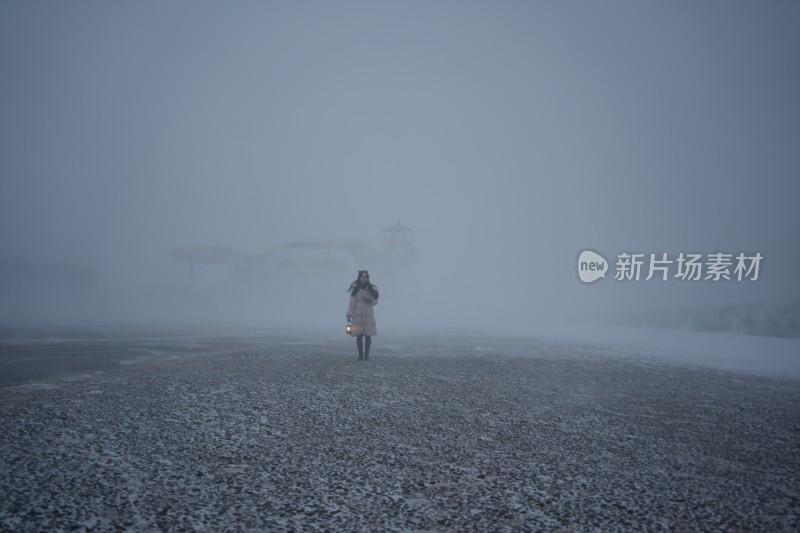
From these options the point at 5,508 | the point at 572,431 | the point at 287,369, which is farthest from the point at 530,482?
the point at 287,369

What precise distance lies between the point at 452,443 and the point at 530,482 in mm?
1505

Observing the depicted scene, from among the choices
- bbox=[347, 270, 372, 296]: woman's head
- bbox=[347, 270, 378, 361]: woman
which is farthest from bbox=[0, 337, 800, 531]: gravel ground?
bbox=[347, 270, 372, 296]: woman's head

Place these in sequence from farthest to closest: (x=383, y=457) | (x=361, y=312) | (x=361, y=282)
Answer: (x=361, y=282), (x=361, y=312), (x=383, y=457)

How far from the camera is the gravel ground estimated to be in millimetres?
3865

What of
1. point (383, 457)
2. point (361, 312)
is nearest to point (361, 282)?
point (361, 312)

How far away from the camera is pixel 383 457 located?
17.5 ft

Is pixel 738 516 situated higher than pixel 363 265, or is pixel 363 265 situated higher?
pixel 363 265

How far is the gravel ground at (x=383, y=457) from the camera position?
12.7ft

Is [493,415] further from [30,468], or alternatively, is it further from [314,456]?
[30,468]

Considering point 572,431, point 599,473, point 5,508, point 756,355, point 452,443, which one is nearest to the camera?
point 5,508

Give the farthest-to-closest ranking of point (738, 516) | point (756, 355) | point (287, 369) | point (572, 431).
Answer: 1. point (756, 355)
2. point (287, 369)
3. point (572, 431)
4. point (738, 516)

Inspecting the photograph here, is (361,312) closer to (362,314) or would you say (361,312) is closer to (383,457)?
(362,314)

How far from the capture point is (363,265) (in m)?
80.2

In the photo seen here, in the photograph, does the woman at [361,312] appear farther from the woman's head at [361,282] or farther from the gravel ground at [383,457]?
the gravel ground at [383,457]
